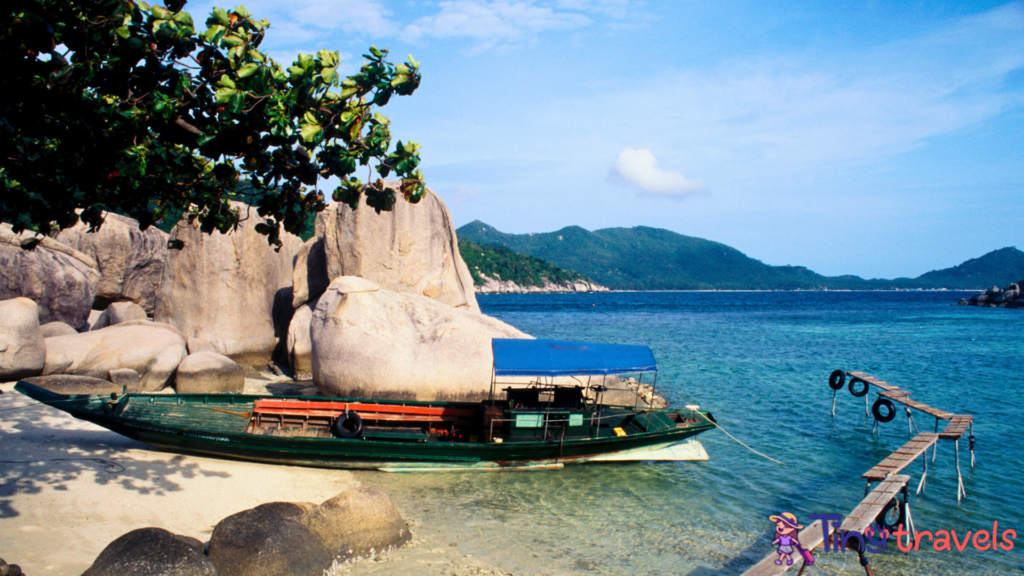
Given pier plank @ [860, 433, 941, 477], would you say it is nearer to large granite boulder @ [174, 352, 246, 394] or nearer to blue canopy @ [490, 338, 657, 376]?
blue canopy @ [490, 338, 657, 376]

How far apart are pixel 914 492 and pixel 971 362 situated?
73.2 feet

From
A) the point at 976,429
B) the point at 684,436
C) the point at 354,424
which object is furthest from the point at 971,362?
the point at 354,424

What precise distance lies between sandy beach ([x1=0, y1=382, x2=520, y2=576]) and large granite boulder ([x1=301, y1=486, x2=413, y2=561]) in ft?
0.72

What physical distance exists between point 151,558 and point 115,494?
14.3ft

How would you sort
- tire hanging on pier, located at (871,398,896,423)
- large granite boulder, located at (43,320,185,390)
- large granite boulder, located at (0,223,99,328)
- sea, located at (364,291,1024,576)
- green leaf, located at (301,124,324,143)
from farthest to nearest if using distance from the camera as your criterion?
large granite boulder, located at (0,223,99,328), large granite boulder, located at (43,320,185,390), tire hanging on pier, located at (871,398,896,423), sea, located at (364,291,1024,576), green leaf, located at (301,124,324,143)

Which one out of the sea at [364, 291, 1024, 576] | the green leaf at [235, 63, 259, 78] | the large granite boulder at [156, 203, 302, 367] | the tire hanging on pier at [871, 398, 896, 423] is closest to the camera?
the green leaf at [235, 63, 259, 78]

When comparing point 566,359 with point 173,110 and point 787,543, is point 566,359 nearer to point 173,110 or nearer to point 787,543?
point 787,543

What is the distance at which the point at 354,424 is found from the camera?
1296cm

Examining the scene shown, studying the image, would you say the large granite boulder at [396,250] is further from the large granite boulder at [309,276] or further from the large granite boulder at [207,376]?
the large granite boulder at [207,376]

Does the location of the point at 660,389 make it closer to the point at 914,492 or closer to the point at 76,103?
the point at 914,492

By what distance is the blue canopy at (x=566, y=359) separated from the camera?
1221 cm

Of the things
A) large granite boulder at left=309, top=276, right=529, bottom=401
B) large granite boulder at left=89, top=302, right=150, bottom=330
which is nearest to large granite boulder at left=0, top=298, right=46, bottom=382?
large granite boulder at left=89, top=302, right=150, bottom=330

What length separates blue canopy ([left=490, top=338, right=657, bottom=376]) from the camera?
12.2 m

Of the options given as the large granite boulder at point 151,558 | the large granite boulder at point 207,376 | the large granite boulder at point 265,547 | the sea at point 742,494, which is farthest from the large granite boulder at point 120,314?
the large granite boulder at point 151,558
